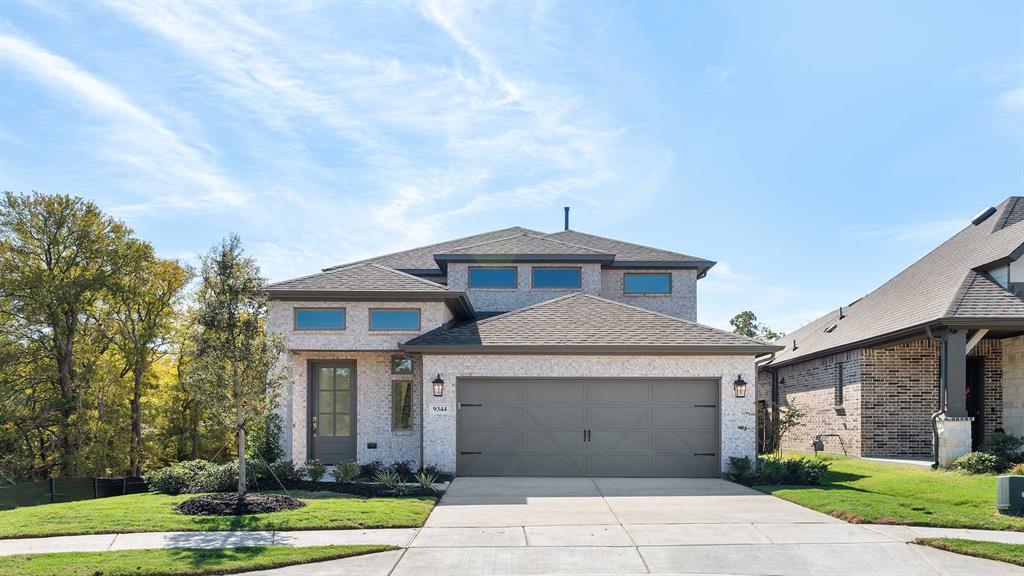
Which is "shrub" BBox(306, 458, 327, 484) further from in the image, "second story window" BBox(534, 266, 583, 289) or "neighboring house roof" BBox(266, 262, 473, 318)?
"second story window" BBox(534, 266, 583, 289)

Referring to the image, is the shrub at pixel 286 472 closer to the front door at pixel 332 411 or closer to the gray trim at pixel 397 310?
the front door at pixel 332 411

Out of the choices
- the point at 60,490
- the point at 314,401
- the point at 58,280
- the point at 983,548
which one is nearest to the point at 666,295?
the point at 314,401

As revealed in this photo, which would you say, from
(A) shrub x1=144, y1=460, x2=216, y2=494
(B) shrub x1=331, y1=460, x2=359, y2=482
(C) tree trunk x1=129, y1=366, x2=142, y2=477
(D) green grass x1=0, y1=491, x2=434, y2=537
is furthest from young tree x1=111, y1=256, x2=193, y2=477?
(D) green grass x1=0, y1=491, x2=434, y2=537

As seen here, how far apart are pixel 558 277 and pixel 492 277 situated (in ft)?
6.48

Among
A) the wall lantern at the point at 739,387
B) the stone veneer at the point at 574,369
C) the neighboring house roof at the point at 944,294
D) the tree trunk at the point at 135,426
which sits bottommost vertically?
the tree trunk at the point at 135,426

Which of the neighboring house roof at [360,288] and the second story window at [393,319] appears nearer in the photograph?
the neighboring house roof at [360,288]

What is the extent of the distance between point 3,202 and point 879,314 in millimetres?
29346

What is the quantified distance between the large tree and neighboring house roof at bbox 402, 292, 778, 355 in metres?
17.8

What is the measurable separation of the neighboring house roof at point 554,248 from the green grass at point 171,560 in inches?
580

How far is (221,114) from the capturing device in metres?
15.8

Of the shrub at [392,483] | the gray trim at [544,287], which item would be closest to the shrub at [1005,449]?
the gray trim at [544,287]

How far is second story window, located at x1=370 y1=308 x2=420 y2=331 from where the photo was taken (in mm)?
18594

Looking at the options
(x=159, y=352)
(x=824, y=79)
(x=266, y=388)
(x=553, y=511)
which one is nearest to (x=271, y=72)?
(x=266, y=388)

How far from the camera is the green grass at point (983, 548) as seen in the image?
30.6 ft
